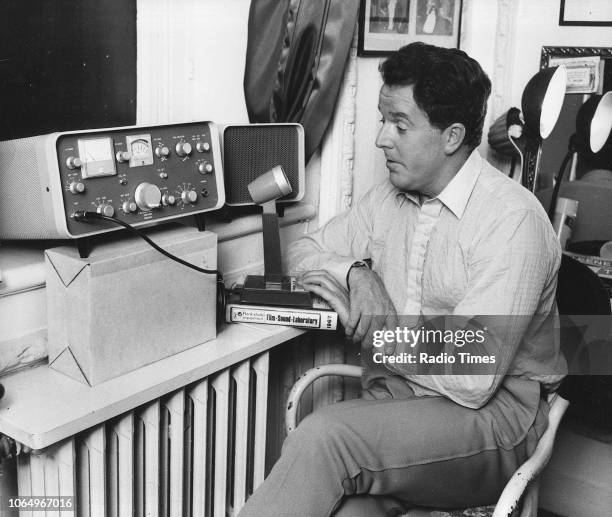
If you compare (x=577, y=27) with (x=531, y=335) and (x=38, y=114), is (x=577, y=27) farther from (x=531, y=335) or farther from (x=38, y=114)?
(x=38, y=114)

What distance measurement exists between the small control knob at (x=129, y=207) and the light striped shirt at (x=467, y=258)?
56 cm

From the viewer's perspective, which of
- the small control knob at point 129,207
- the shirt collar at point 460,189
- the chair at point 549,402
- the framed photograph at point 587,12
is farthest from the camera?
the framed photograph at point 587,12

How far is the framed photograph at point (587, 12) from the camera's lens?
245 cm

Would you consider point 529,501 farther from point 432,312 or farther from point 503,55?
point 503,55

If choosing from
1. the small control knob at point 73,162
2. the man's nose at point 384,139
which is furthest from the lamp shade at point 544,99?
the small control knob at point 73,162

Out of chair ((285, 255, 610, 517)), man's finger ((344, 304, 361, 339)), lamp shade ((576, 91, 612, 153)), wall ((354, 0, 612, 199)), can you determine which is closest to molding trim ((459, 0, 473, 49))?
wall ((354, 0, 612, 199))

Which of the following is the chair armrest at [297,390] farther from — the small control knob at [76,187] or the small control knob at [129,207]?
the small control knob at [76,187]

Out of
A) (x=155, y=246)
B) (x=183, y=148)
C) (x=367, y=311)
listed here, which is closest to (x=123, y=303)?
(x=155, y=246)

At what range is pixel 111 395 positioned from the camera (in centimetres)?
128

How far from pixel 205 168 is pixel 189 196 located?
0.08 m

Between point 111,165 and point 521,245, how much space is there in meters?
0.81

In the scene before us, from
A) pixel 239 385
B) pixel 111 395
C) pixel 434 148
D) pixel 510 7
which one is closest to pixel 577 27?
pixel 510 7

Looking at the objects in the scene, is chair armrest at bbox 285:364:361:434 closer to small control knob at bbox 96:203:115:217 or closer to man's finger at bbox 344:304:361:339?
man's finger at bbox 344:304:361:339

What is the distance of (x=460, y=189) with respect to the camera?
5.18 ft
